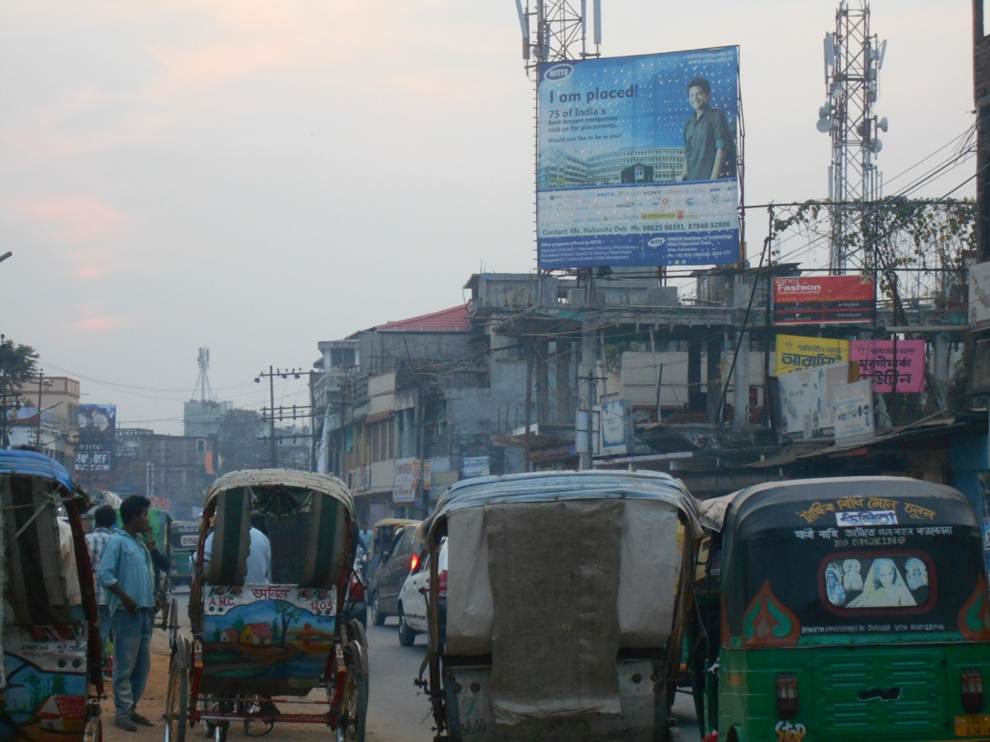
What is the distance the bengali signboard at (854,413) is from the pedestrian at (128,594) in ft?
52.4

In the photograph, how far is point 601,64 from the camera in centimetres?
3962

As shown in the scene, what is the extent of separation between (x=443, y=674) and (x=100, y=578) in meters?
4.33

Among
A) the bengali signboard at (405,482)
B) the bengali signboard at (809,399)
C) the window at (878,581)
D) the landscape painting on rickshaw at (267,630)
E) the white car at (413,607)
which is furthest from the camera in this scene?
the bengali signboard at (405,482)

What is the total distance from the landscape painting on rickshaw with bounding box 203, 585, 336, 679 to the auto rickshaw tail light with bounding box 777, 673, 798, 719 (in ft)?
11.8

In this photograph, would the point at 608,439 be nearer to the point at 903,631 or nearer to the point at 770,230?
the point at 770,230

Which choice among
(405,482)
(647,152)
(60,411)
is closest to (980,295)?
(647,152)

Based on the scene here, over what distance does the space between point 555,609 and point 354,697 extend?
8.34 ft

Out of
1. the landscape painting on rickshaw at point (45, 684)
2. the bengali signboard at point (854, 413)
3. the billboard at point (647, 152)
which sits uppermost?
the billboard at point (647, 152)

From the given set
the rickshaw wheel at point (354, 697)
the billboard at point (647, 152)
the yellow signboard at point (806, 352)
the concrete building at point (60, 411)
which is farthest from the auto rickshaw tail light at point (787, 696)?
the concrete building at point (60, 411)

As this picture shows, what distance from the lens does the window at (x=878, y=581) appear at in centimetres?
830

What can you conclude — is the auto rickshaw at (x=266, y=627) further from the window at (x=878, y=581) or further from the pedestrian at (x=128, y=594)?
the window at (x=878, y=581)

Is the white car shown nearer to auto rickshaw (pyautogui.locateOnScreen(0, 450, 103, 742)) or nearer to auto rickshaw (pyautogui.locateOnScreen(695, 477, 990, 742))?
auto rickshaw (pyautogui.locateOnScreen(695, 477, 990, 742))

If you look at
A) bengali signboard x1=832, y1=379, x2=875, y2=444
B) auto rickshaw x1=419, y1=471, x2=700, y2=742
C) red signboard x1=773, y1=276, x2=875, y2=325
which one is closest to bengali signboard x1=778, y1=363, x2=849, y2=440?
bengali signboard x1=832, y1=379, x2=875, y2=444

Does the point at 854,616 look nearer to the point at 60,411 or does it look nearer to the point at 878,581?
the point at 878,581
